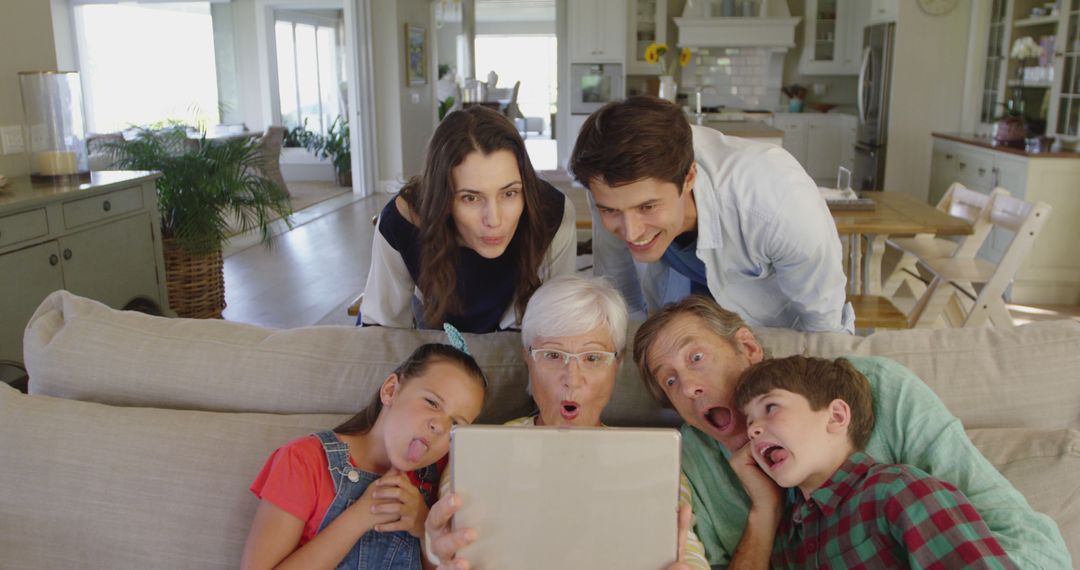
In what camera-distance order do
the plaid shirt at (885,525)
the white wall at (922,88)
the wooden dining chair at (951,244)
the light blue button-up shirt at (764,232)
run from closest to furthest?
the plaid shirt at (885,525), the light blue button-up shirt at (764,232), the wooden dining chair at (951,244), the white wall at (922,88)

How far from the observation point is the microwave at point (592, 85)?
9969mm

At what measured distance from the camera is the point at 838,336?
175 centimetres

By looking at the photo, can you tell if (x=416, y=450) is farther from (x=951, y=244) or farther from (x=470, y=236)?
(x=951, y=244)

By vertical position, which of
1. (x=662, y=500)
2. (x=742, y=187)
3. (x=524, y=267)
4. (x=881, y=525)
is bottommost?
(x=881, y=525)

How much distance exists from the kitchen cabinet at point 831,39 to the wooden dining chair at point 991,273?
5.71 m

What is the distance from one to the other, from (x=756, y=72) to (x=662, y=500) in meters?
9.66

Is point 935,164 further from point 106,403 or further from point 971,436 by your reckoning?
point 106,403

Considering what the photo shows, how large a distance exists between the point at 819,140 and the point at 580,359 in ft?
27.7

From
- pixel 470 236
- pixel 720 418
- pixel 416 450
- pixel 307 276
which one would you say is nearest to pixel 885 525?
pixel 720 418

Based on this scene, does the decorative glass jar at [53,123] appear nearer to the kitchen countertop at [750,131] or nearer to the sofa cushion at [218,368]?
the sofa cushion at [218,368]

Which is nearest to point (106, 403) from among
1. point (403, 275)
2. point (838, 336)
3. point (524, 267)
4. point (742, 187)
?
point (403, 275)

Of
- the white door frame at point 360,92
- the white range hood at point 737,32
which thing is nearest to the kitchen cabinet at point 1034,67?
the white range hood at point 737,32

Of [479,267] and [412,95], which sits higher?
[412,95]

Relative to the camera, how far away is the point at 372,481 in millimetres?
1481
